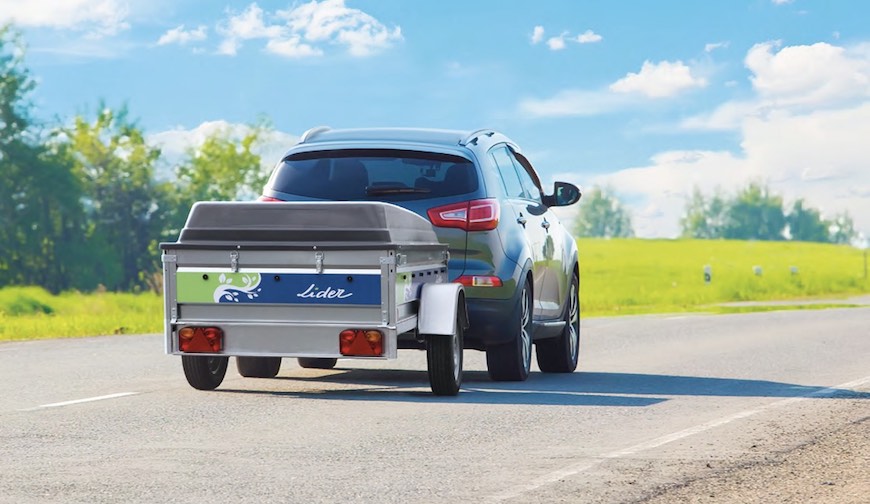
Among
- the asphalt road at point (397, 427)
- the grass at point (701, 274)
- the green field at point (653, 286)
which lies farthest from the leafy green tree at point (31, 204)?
the asphalt road at point (397, 427)

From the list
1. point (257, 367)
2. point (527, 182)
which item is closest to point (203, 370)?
point (257, 367)

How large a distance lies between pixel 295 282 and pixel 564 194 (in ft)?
13.0

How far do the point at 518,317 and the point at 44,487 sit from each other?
5.77m

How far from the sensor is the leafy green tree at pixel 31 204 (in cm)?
7788

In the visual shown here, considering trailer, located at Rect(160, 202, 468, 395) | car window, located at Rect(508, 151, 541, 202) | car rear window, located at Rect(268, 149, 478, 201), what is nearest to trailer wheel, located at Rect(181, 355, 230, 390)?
trailer, located at Rect(160, 202, 468, 395)

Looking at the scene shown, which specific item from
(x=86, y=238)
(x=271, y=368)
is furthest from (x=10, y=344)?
(x=86, y=238)

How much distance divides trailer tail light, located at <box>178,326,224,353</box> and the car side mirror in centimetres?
417

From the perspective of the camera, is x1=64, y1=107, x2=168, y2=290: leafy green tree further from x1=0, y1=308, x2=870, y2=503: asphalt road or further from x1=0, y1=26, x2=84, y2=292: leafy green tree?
x1=0, y1=308, x2=870, y2=503: asphalt road

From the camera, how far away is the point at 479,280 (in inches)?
462

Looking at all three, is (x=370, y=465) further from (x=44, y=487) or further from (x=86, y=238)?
(x=86, y=238)

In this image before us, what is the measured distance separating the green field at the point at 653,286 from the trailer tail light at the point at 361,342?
10.7 meters

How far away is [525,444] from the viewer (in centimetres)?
845

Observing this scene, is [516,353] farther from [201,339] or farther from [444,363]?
[201,339]

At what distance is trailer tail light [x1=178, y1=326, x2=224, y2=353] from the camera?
34.9 ft
